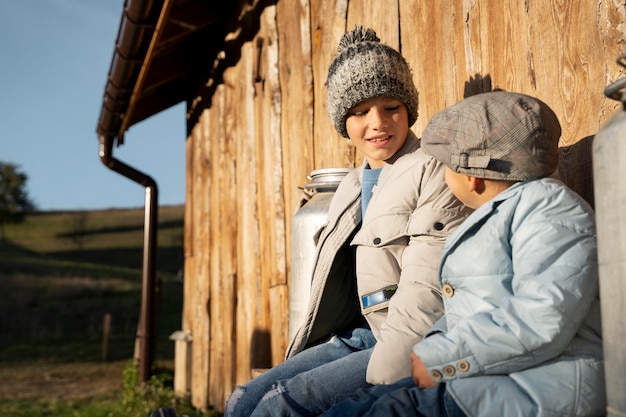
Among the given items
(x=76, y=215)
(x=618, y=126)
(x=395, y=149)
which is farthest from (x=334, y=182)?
(x=76, y=215)

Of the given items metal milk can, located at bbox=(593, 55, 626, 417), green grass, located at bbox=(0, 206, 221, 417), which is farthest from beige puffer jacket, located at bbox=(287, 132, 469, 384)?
green grass, located at bbox=(0, 206, 221, 417)

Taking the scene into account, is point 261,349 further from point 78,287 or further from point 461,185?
point 78,287

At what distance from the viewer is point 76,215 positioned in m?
51.0

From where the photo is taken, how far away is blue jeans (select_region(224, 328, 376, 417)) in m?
2.16

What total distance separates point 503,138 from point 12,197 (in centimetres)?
4948

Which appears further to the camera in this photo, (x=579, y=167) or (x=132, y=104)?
(x=132, y=104)

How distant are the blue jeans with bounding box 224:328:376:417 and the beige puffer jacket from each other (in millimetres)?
130

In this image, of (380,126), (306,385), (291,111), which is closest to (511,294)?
(306,385)

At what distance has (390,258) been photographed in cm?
227

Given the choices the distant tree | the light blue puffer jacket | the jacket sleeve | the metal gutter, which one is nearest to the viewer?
the light blue puffer jacket

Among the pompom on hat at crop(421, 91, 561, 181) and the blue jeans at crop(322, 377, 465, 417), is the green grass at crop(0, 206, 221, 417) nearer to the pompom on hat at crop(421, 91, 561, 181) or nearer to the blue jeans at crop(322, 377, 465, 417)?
the blue jeans at crop(322, 377, 465, 417)

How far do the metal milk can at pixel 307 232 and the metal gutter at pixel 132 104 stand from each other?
2448mm

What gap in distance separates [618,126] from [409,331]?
795 millimetres

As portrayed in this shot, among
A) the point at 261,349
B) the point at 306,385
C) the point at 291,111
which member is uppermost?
the point at 291,111
